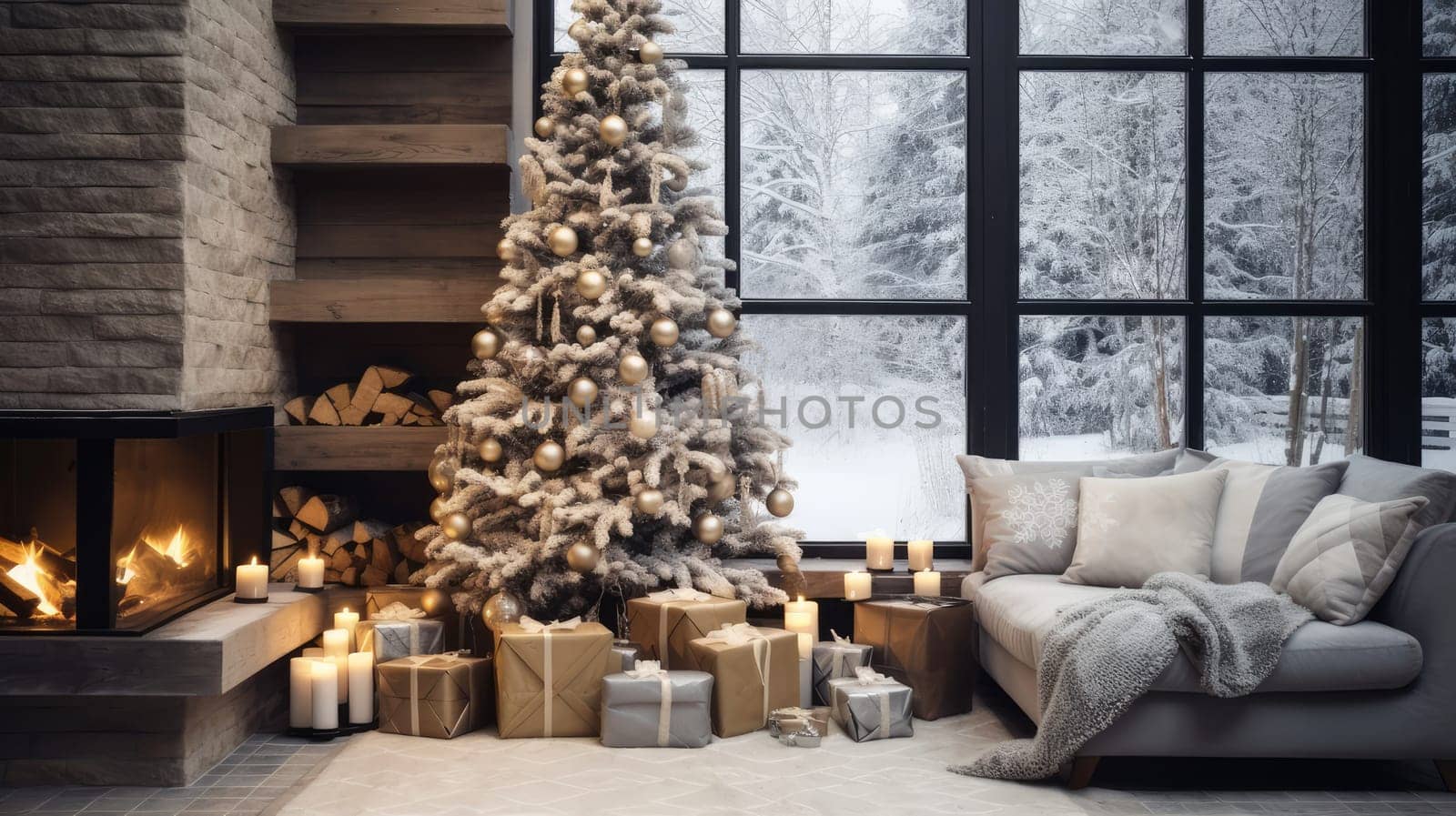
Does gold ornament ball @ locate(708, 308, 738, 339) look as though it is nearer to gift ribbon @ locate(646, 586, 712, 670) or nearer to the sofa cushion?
gift ribbon @ locate(646, 586, 712, 670)

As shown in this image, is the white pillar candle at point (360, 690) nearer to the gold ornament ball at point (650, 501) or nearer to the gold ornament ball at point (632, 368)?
the gold ornament ball at point (650, 501)

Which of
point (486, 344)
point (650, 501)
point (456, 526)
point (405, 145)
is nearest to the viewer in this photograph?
point (650, 501)

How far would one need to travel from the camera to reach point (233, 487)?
3.65 meters

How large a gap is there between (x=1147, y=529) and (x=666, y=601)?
4.92 feet

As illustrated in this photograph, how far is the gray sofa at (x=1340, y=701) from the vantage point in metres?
2.84

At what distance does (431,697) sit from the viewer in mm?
3309

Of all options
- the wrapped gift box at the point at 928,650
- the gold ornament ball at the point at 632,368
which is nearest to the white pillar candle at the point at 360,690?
the gold ornament ball at the point at 632,368

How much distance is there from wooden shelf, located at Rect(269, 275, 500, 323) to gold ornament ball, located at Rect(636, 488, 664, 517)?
0.97m

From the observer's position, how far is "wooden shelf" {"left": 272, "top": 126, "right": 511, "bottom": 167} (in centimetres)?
388

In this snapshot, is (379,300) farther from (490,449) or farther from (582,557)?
(582,557)

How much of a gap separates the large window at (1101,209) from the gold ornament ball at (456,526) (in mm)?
1275

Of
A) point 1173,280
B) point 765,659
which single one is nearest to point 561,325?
point 765,659

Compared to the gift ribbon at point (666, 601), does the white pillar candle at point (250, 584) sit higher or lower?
higher

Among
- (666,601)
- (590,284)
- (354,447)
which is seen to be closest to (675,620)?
(666,601)
